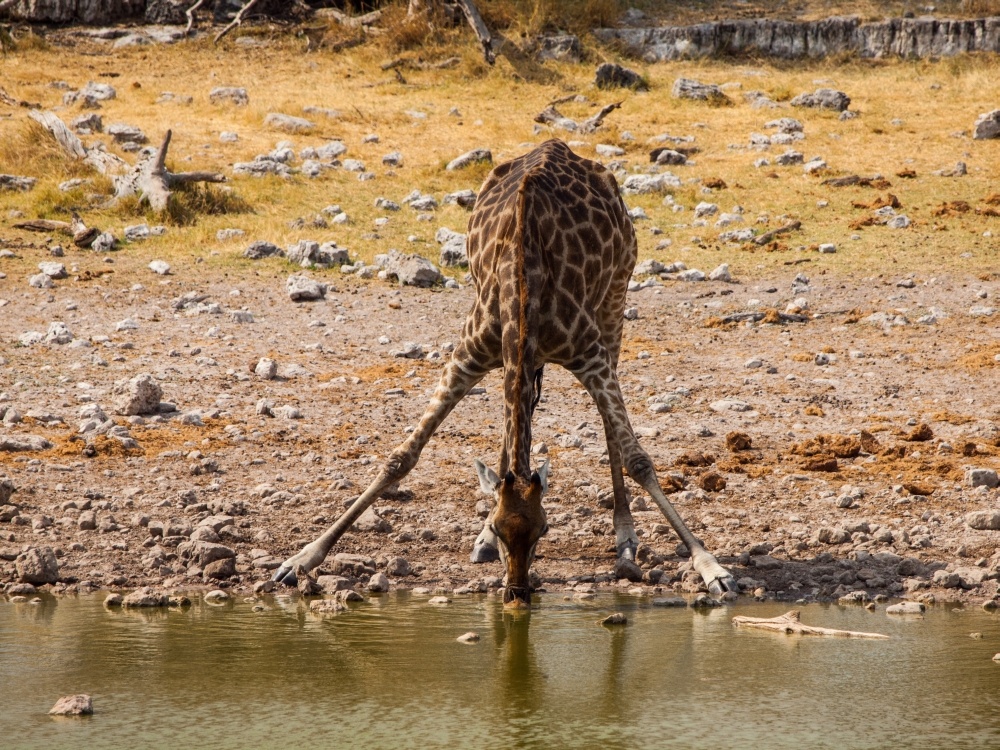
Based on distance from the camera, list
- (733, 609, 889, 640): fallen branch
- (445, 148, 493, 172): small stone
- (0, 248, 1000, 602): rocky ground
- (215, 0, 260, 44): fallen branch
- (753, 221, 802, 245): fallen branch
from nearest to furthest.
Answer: (733, 609, 889, 640): fallen branch, (0, 248, 1000, 602): rocky ground, (753, 221, 802, 245): fallen branch, (445, 148, 493, 172): small stone, (215, 0, 260, 44): fallen branch

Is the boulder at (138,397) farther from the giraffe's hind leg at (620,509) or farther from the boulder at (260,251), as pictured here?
the boulder at (260,251)

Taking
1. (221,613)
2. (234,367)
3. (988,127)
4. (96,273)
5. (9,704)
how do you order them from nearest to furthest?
(9,704) → (221,613) → (234,367) → (96,273) → (988,127)

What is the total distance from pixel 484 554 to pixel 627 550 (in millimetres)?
816

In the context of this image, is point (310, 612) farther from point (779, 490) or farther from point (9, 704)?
point (779, 490)

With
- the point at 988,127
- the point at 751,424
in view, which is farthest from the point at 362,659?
the point at 988,127

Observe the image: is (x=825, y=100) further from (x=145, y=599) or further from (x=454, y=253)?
(x=145, y=599)

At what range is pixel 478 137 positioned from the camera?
1917cm

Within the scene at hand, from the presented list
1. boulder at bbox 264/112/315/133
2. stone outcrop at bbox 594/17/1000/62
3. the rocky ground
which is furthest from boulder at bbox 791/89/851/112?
boulder at bbox 264/112/315/133

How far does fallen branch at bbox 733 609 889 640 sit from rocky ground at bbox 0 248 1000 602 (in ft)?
2.51

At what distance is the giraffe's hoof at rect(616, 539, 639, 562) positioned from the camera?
6953 mm

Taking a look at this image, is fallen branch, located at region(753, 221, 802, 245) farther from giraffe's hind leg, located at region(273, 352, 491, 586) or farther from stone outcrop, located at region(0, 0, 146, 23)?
stone outcrop, located at region(0, 0, 146, 23)

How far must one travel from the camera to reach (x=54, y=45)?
24.4 m

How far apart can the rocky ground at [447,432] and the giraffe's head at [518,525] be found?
849 mm

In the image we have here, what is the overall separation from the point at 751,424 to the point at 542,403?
1.71 meters
